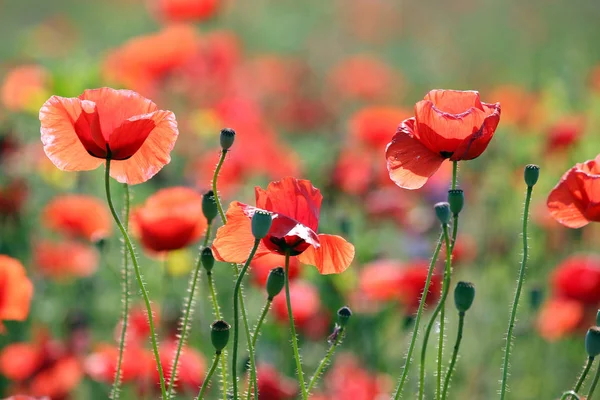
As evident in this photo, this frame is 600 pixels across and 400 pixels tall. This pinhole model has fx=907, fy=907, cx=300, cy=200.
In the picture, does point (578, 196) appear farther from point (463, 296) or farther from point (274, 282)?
point (274, 282)

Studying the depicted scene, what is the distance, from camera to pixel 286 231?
50.8 inches

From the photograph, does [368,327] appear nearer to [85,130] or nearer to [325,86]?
[85,130]

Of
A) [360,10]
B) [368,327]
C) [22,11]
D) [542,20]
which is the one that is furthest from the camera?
[22,11]

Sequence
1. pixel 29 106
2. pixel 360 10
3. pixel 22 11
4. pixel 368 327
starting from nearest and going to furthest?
pixel 368 327, pixel 29 106, pixel 360 10, pixel 22 11

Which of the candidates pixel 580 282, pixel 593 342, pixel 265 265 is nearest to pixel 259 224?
pixel 593 342

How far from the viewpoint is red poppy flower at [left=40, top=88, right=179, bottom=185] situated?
1.36m

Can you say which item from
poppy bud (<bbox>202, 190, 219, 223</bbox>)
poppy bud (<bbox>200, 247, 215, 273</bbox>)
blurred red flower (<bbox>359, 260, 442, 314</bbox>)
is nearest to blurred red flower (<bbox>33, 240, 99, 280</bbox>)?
blurred red flower (<bbox>359, 260, 442, 314</bbox>)

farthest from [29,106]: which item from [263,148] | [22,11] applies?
[22,11]

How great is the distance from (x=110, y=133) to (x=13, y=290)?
2.10 ft

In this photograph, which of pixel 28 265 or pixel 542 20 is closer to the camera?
pixel 28 265

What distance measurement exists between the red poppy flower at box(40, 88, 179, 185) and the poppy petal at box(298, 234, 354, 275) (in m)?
0.27

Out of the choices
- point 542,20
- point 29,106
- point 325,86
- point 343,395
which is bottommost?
point 343,395

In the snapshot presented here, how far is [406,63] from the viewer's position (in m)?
8.12

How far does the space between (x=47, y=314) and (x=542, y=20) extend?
18.6ft
